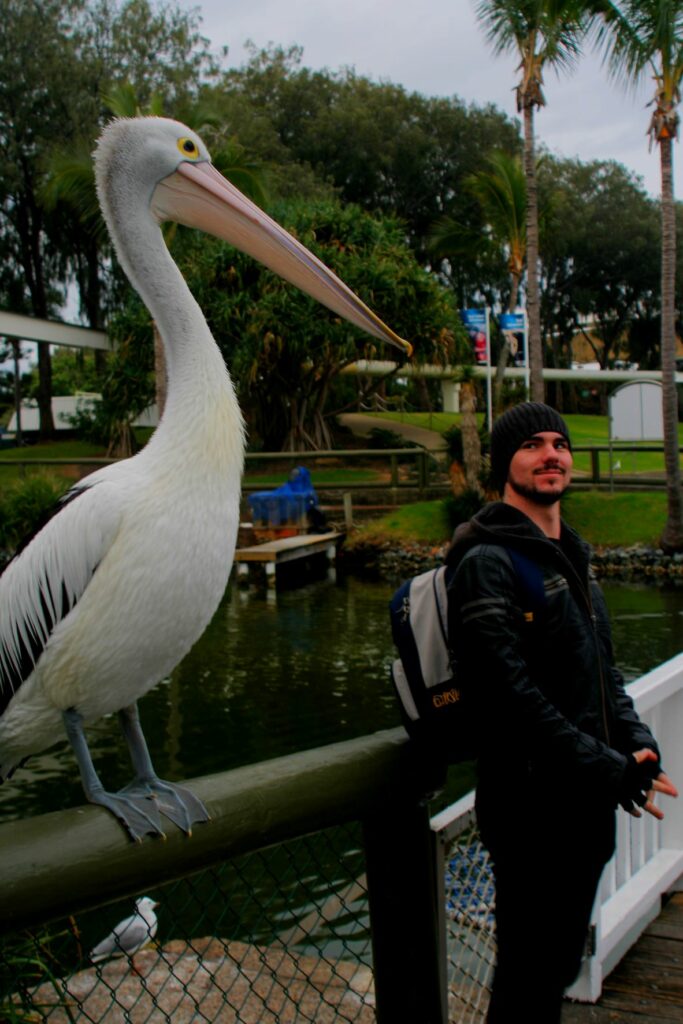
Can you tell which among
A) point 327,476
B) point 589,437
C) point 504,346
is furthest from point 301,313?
point 589,437

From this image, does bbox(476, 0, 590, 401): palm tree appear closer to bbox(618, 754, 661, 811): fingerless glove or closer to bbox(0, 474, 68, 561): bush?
bbox(0, 474, 68, 561): bush

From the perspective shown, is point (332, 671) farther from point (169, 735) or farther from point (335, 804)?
point (335, 804)

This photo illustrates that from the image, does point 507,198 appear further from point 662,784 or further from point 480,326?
point 662,784

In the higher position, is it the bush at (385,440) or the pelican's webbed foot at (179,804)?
the bush at (385,440)

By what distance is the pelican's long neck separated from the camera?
229cm

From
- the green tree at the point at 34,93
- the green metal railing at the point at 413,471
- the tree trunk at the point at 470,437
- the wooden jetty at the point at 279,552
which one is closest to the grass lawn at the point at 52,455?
the green metal railing at the point at 413,471

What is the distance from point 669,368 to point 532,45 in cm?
638

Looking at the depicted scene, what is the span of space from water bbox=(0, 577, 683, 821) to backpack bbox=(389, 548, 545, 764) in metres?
6.31

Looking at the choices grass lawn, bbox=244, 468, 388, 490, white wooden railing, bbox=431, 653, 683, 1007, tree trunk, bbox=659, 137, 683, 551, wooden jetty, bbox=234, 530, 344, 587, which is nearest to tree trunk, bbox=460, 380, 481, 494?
wooden jetty, bbox=234, 530, 344, 587

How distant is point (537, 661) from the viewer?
2.15m

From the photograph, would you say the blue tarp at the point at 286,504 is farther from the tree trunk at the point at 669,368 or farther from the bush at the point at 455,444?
the tree trunk at the point at 669,368

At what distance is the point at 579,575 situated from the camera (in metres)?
2.25

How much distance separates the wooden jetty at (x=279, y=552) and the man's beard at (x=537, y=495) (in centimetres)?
1516

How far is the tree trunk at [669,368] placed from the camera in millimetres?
17391
